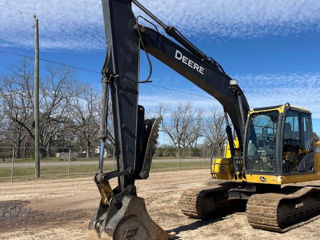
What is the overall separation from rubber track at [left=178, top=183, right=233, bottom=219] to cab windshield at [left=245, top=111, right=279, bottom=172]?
1209mm

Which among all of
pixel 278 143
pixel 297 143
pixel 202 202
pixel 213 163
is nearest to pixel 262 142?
pixel 278 143

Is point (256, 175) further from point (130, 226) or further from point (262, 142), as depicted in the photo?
point (130, 226)

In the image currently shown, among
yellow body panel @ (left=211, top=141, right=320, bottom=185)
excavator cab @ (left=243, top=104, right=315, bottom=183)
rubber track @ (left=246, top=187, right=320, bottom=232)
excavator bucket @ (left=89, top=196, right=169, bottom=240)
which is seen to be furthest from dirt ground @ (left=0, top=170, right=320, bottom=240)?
excavator bucket @ (left=89, top=196, right=169, bottom=240)

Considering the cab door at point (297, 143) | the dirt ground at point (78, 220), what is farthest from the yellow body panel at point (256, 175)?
the dirt ground at point (78, 220)

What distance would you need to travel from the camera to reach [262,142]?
290 inches

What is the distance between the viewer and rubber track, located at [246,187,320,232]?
6.47 meters

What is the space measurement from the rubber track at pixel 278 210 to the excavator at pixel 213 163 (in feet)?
0.06

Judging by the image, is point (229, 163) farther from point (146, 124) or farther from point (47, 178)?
point (47, 178)

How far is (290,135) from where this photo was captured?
735cm

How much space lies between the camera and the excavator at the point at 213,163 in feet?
16.6

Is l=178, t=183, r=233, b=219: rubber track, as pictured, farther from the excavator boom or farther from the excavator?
the excavator boom

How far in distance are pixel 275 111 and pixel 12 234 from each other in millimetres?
6067

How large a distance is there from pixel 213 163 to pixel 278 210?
2.11m

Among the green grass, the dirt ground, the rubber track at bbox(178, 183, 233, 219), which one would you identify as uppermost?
the rubber track at bbox(178, 183, 233, 219)
